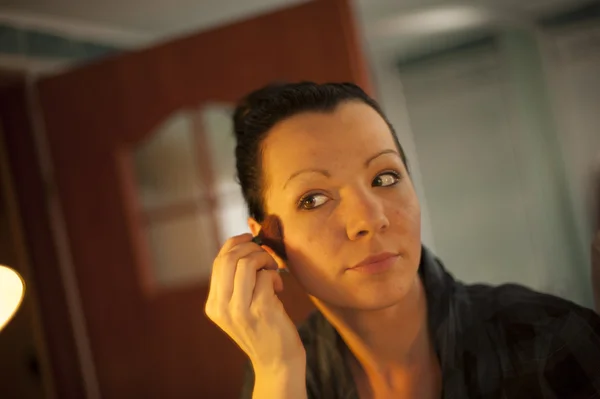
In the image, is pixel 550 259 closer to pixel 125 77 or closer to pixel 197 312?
pixel 197 312

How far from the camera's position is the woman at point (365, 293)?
52 centimetres

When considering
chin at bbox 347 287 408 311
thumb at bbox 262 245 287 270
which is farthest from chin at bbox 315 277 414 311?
thumb at bbox 262 245 287 270

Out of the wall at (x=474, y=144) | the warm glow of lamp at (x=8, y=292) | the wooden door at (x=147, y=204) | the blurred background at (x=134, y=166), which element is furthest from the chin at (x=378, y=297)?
the wall at (x=474, y=144)

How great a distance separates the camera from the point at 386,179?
55 cm

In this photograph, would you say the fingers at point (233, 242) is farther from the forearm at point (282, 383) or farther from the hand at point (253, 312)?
the forearm at point (282, 383)

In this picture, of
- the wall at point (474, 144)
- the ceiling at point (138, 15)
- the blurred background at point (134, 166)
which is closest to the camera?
the blurred background at point (134, 166)

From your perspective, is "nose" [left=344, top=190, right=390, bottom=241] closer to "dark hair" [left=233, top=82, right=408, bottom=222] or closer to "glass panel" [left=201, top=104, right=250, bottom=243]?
"dark hair" [left=233, top=82, right=408, bottom=222]

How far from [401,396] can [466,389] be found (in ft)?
0.25

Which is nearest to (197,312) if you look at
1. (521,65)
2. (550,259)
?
(550,259)

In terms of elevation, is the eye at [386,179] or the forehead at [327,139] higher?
the forehead at [327,139]

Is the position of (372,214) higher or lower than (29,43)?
lower

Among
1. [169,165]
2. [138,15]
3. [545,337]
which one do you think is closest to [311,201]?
[545,337]

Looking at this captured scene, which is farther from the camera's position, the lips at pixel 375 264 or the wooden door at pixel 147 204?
the wooden door at pixel 147 204

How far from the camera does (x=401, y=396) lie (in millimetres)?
581
